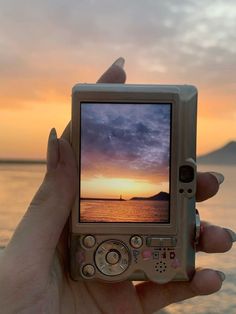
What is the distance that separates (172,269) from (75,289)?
0.28 metres

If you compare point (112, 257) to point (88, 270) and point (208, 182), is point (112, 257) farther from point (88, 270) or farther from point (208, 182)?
point (208, 182)

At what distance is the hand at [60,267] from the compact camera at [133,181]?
0.05 metres

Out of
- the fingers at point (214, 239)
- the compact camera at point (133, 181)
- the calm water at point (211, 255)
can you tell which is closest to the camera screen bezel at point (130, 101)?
the compact camera at point (133, 181)

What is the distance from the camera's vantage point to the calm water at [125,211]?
1.62 m

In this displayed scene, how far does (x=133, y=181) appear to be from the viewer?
1608mm

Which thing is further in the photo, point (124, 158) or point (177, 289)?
point (177, 289)

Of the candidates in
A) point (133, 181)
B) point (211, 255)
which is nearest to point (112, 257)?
point (133, 181)

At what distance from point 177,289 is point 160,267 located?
0.13m

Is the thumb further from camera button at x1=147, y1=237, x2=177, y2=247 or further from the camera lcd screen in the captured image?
camera button at x1=147, y1=237, x2=177, y2=247

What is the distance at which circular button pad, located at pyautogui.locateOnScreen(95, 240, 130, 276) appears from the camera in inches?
63.4

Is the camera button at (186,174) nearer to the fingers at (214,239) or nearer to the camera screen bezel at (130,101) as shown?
the camera screen bezel at (130,101)

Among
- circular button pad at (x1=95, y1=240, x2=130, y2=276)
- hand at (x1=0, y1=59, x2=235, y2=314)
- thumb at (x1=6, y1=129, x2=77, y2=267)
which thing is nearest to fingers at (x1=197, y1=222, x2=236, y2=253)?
hand at (x1=0, y1=59, x2=235, y2=314)

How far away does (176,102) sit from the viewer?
160cm

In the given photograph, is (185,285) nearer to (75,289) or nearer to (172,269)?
(172,269)
